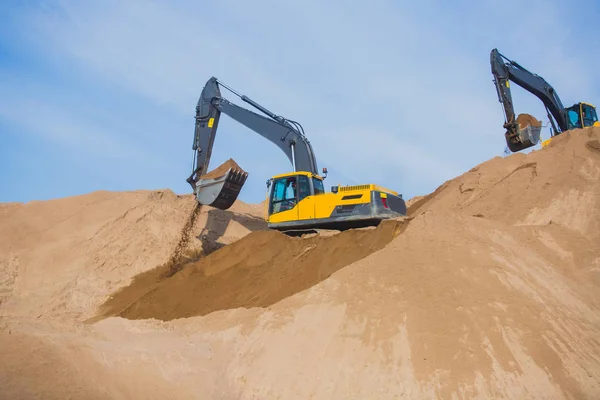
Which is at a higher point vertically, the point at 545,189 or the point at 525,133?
the point at 525,133

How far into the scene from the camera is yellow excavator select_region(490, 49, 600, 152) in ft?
60.8

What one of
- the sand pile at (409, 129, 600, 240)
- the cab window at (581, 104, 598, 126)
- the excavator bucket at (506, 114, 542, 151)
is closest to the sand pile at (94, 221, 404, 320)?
the sand pile at (409, 129, 600, 240)

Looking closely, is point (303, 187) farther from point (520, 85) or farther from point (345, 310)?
point (520, 85)

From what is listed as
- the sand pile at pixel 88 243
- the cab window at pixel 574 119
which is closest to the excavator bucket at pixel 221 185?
the sand pile at pixel 88 243

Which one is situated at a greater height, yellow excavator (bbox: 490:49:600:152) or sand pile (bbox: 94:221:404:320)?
yellow excavator (bbox: 490:49:600:152)

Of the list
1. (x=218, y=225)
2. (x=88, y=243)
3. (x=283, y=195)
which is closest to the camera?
(x=283, y=195)

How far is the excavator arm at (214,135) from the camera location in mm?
15078

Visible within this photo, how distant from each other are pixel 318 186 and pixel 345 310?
6.04m

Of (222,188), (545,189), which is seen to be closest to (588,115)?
(545,189)

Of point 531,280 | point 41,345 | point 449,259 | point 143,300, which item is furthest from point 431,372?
point 143,300

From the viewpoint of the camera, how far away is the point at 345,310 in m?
8.48

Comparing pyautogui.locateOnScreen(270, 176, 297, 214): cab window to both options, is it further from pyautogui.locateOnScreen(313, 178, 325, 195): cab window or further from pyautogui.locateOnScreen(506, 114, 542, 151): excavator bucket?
pyautogui.locateOnScreen(506, 114, 542, 151): excavator bucket

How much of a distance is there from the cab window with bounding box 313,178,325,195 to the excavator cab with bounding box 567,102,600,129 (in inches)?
461

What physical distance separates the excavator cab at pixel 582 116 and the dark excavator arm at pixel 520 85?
0.26 metres
